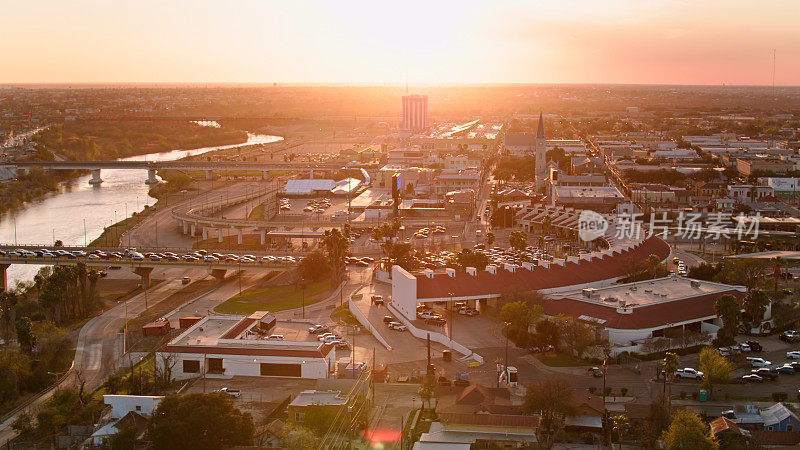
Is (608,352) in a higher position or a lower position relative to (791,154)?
lower

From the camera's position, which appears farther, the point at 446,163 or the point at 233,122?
the point at 233,122

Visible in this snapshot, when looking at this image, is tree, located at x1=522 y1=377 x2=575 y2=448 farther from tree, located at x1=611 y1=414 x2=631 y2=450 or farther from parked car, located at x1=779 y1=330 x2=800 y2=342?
parked car, located at x1=779 y1=330 x2=800 y2=342

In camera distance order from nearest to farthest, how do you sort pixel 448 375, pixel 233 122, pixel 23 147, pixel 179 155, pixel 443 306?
pixel 448 375 < pixel 443 306 < pixel 23 147 < pixel 179 155 < pixel 233 122

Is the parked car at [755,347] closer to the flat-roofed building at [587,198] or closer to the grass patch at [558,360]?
the grass patch at [558,360]

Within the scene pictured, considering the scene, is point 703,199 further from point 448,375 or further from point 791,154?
point 448,375

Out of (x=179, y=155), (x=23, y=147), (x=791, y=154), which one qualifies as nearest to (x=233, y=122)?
(x=179, y=155)

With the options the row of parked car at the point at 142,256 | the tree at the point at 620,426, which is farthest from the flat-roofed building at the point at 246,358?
the row of parked car at the point at 142,256

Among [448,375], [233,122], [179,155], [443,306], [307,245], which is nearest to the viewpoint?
[448,375]

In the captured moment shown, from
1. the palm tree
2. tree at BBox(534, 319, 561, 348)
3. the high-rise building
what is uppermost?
the high-rise building

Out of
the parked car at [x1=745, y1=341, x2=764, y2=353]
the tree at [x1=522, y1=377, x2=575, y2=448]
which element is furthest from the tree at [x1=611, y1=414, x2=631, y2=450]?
the parked car at [x1=745, y1=341, x2=764, y2=353]
